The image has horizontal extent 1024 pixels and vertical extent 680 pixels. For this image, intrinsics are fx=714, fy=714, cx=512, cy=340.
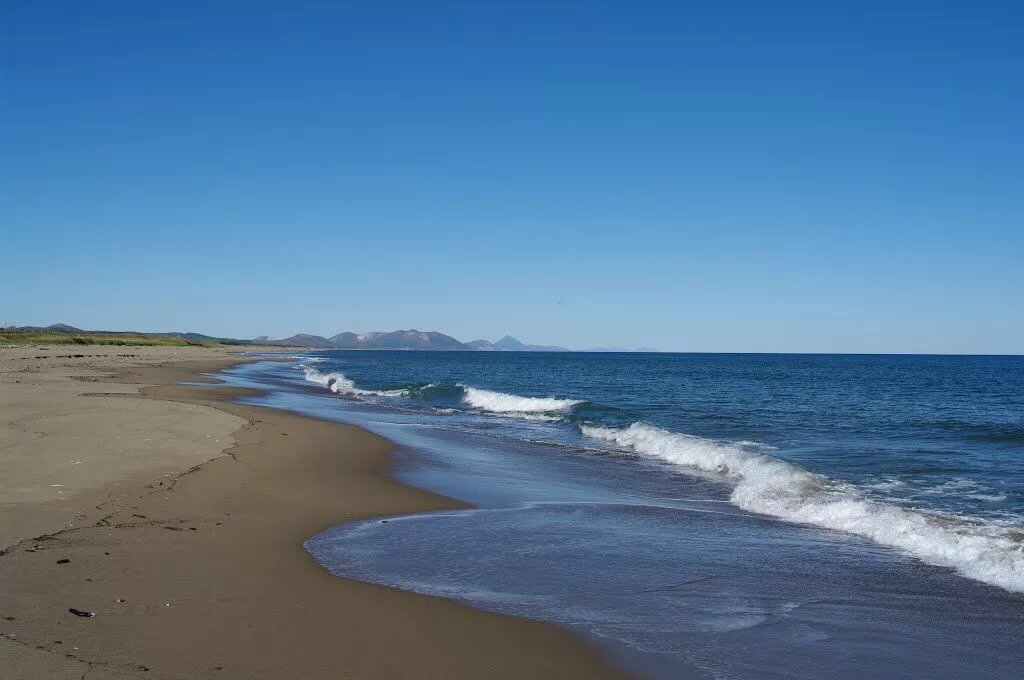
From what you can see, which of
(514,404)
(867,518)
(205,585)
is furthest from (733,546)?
(514,404)

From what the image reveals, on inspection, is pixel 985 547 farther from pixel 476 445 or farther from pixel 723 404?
pixel 723 404

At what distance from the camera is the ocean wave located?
28.6ft

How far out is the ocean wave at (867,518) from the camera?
8.71 meters

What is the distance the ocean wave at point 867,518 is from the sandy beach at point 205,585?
555 cm

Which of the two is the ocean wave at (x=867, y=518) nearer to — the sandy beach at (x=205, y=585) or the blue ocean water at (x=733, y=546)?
the blue ocean water at (x=733, y=546)

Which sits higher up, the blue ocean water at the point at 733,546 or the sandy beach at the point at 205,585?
the sandy beach at the point at 205,585

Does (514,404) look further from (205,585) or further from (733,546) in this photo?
(205,585)

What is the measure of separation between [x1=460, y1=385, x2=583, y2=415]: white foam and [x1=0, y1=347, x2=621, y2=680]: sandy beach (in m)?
18.1

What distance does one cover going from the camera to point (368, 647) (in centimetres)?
560

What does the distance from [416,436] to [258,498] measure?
1014 cm

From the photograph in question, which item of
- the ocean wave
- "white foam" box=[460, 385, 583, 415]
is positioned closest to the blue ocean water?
the ocean wave

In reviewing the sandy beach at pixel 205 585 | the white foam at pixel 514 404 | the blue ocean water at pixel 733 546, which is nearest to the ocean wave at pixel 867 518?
the blue ocean water at pixel 733 546

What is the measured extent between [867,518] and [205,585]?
9.27 m

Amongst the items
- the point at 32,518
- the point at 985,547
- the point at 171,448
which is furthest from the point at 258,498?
the point at 985,547
